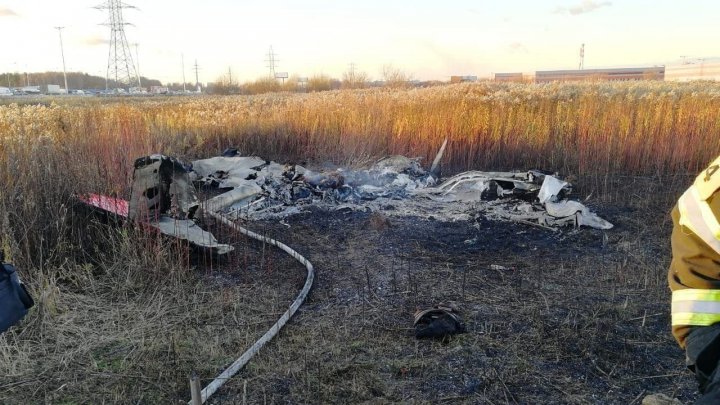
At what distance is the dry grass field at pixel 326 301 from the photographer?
115 inches

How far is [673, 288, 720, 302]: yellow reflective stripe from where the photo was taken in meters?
1.25

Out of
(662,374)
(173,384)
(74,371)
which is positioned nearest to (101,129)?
(74,371)

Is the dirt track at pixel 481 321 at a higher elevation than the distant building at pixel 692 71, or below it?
below

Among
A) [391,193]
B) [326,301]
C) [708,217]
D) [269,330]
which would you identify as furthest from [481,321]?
[391,193]

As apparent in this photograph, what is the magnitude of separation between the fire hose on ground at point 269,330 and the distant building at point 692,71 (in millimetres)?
51274

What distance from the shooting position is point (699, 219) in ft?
4.11

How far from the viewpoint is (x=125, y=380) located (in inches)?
116

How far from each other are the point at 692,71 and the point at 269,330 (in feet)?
197

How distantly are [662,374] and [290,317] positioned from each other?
7.96 ft

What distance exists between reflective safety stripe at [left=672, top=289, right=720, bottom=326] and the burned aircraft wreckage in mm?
3983

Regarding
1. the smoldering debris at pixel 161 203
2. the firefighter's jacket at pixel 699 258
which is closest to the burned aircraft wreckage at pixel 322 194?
the smoldering debris at pixel 161 203

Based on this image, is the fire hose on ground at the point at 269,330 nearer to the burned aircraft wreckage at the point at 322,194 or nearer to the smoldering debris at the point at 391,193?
the burned aircraft wreckage at the point at 322,194

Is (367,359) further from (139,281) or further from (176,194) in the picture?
(176,194)

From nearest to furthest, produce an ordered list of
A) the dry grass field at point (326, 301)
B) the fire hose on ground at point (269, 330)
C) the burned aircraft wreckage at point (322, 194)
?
the fire hose on ground at point (269, 330)
the dry grass field at point (326, 301)
the burned aircraft wreckage at point (322, 194)
